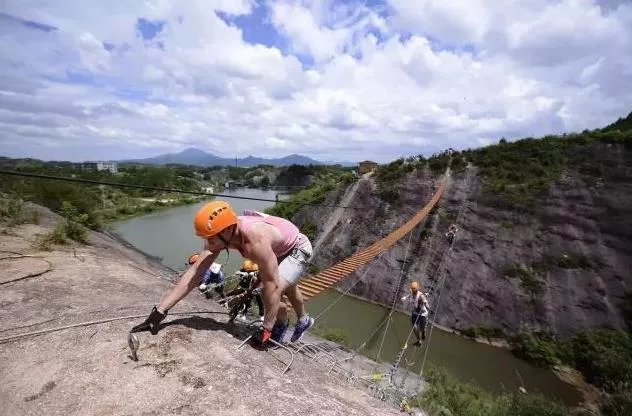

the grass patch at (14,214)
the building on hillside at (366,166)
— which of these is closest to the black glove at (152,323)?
the grass patch at (14,214)

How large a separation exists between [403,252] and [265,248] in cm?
1784

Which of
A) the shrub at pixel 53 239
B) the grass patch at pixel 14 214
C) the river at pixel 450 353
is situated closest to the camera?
the shrub at pixel 53 239

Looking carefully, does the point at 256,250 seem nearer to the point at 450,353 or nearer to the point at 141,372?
the point at 141,372

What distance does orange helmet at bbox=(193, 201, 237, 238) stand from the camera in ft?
11.7

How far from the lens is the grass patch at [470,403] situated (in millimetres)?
9312

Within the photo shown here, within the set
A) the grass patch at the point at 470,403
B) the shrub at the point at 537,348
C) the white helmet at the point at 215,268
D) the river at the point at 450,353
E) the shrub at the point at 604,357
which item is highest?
the white helmet at the point at 215,268

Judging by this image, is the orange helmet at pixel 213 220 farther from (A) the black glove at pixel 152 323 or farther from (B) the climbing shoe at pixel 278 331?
(B) the climbing shoe at pixel 278 331

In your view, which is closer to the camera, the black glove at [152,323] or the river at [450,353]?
the black glove at [152,323]

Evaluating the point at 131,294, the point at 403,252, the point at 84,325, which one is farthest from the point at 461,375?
the point at 84,325

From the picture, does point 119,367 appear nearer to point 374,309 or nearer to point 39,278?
point 39,278

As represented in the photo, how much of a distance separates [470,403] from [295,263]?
27.9 feet

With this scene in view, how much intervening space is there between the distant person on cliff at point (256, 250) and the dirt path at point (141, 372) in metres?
0.33

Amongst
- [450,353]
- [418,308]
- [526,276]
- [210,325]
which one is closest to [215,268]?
[210,325]

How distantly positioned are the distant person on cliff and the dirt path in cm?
33
